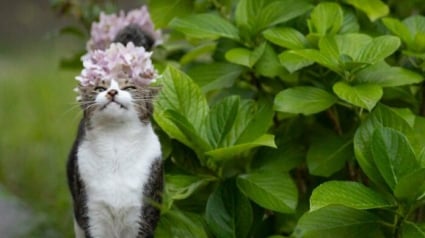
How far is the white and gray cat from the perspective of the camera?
1575 mm

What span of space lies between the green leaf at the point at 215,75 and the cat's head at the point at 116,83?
0.47 m

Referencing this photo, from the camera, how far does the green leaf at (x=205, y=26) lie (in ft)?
6.59

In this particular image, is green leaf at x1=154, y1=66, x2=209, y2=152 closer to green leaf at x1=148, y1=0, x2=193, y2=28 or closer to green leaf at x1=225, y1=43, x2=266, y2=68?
green leaf at x1=225, y1=43, x2=266, y2=68

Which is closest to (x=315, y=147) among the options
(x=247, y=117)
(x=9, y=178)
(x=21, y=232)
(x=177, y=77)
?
(x=247, y=117)

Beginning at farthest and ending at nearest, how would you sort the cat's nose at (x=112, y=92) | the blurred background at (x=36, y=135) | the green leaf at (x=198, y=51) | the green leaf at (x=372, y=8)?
the blurred background at (x=36, y=135) → the green leaf at (x=198, y=51) → the green leaf at (x=372, y=8) → the cat's nose at (x=112, y=92)

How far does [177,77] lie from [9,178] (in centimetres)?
134

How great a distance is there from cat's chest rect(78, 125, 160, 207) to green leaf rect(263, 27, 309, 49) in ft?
1.49

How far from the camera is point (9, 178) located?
3.06 metres

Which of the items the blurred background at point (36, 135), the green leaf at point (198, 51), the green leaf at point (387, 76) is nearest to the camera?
the green leaf at point (387, 76)

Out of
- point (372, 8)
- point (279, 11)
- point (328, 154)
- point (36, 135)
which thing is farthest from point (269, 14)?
point (36, 135)

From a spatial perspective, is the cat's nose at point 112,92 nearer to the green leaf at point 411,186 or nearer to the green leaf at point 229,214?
the green leaf at point 229,214

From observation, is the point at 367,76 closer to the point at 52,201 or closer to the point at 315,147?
the point at 315,147

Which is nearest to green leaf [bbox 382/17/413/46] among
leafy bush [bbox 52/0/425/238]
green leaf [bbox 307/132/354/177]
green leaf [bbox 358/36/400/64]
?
leafy bush [bbox 52/0/425/238]

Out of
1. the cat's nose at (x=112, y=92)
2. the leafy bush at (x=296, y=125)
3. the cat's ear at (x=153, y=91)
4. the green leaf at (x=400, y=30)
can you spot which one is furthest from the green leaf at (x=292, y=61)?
the cat's nose at (x=112, y=92)
